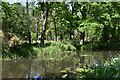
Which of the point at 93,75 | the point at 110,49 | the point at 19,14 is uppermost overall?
the point at 19,14

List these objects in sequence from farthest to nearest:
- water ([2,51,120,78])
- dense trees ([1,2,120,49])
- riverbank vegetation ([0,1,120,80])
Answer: dense trees ([1,2,120,49]), riverbank vegetation ([0,1,120,80]), water ([2,51,120,78])

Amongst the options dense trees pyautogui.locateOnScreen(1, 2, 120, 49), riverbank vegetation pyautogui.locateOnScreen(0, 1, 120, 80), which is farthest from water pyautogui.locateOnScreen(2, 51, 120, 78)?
dense trees pyautogui.locateOnScreen(1, 2, 120, 49)

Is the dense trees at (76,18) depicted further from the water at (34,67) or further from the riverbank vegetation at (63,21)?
the water at (34,67)

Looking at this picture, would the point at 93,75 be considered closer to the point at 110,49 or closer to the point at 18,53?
the point at 18,53

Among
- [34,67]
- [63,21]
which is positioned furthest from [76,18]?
[34,67]

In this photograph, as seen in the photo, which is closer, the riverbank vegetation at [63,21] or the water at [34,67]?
the water at [34,67]

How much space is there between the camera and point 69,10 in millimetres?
29047

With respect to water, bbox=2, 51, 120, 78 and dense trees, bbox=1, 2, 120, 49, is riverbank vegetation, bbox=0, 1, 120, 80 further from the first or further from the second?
water, bbox=2, 51, 120, 78

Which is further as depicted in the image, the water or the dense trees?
the dense trees

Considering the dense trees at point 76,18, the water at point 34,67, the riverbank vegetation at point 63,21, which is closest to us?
the water at point 34,67

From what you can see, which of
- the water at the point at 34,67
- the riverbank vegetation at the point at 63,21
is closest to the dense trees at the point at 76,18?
the riverbank vegetation at the point at 63,21

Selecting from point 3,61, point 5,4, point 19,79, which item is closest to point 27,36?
point 5,4

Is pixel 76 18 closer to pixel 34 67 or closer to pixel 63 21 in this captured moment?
pixel 63 21

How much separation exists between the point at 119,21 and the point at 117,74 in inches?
800
